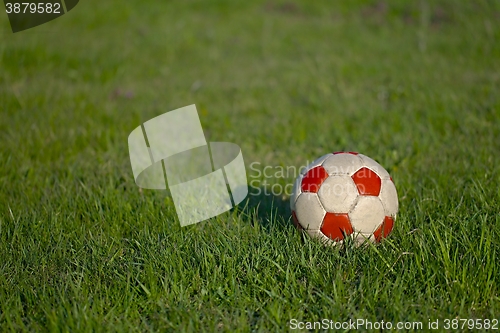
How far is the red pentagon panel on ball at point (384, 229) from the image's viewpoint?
269 centimetres

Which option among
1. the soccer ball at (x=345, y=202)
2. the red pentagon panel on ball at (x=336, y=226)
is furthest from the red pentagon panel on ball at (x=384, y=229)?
the red pentagon panel on ball at (x=336, y=226)

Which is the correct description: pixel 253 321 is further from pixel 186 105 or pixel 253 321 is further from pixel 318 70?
pixel 318 70

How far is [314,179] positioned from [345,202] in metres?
0.23

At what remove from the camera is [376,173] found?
9.18 ft

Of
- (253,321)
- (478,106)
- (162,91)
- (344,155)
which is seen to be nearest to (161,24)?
(162,91)

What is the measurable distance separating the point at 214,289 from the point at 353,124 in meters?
3.20

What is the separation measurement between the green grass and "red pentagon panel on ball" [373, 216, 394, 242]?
57 millimetres

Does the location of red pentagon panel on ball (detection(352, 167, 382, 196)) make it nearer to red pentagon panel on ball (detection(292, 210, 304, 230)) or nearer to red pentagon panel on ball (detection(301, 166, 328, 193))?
red pentagon panel on ball (detection(301, 166, 328, 193))

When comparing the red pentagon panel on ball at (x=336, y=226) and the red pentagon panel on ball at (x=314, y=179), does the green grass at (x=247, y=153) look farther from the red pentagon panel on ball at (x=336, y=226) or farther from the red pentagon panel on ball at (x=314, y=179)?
the red pentagon panel on ball at (x=314, y=179)

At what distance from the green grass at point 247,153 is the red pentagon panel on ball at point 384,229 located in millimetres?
57

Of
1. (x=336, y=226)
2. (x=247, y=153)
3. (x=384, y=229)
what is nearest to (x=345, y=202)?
(x=336, y=226)

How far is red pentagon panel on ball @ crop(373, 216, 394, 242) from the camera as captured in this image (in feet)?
8.84

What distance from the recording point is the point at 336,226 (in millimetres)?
2648

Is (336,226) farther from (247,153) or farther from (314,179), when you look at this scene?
(247,153)
